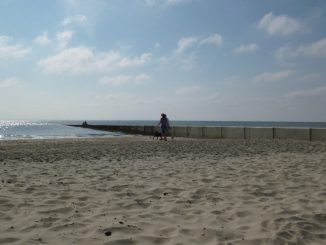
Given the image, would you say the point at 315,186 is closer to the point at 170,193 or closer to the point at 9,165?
the point at 170,193

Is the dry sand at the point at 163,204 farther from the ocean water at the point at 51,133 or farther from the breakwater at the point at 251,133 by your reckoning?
the ocean water at the point at 51,133

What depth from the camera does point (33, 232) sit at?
4266 millimetres

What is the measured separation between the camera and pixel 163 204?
5.55 meters

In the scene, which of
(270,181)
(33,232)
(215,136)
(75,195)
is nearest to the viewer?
(33,232)

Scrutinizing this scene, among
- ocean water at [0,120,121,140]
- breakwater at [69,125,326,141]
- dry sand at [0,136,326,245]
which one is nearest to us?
dry sand at [0,136,326,245]

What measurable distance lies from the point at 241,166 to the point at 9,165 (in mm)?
5843

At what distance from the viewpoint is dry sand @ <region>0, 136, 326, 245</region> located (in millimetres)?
4219

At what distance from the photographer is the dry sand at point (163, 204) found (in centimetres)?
422

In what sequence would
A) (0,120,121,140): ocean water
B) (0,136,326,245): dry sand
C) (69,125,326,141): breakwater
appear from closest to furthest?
(0,136,326,245): dry sand, (69,125,326,141): breakwater, (0,120,121,140): ocean water

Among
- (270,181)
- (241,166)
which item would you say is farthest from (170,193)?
(241,166)

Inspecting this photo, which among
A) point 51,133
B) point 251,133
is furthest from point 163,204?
point 51,133

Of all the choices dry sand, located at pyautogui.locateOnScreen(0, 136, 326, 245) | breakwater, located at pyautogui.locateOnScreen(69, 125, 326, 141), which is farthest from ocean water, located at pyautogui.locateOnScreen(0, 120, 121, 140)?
dry sand, located at pyautogui.locateOnScreen(0, 136, 326, 245)

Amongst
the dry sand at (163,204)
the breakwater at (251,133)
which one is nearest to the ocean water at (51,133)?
the breakwater at (251,133)

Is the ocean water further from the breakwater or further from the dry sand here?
the dry sand
